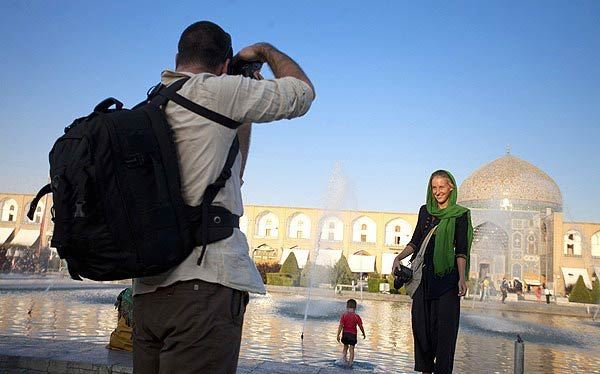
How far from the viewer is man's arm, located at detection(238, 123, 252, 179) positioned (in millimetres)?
1616

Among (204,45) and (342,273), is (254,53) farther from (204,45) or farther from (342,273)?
(342,273)

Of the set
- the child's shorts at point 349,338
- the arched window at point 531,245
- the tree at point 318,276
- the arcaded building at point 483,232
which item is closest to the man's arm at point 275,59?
the child's shorts at point 349,338

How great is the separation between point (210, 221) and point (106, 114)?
33 cm

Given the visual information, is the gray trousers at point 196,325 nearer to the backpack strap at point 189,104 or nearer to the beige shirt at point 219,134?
the beige shirt at point 219,134

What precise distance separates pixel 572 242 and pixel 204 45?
147ft

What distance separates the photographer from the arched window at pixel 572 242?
135 feet

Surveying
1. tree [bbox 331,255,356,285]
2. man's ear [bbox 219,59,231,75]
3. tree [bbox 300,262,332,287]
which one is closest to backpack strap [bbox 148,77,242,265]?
man's ear [bbox 219,59,231,75]

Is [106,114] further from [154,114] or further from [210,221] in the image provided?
[210,221]

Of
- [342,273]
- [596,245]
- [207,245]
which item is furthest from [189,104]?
[596,245]

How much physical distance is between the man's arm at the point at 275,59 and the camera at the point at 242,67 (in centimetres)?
1

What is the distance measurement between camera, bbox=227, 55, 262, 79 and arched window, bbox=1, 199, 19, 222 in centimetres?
4752

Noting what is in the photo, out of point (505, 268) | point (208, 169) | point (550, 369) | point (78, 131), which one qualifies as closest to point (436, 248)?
point (208, 169)

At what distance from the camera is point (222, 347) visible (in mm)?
1298

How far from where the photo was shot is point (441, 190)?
3.41 m
